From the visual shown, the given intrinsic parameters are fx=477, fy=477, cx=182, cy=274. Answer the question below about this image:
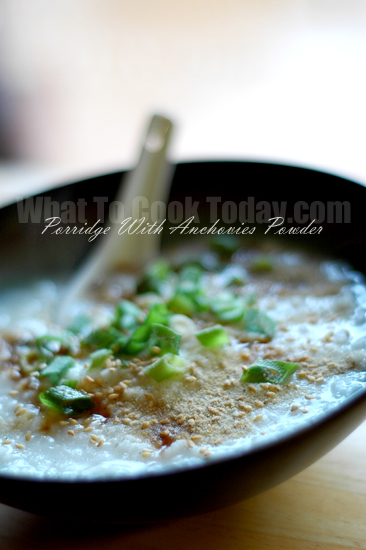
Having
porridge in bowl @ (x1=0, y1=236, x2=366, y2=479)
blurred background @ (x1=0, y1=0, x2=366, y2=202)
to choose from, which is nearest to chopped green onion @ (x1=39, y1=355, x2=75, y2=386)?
porridge in bowl @ (x1=0, y1=236, x2=366, y2=479)

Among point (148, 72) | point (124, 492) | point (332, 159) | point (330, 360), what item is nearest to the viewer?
point (124, 492)

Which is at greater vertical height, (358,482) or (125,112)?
(125,112)

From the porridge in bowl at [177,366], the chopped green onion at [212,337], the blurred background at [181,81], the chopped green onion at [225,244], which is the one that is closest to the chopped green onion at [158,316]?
the porridge in bowl at [177,366]

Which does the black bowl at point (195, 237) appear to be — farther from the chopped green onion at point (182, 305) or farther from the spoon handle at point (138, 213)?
the chopped green onion at point (182, 305)

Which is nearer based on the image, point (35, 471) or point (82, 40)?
point (35, 471)

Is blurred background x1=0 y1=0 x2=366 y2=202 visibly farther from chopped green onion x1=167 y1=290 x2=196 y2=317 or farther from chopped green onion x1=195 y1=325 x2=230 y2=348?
chopped green onion x1=195 y1=325 x2=230 y2=348

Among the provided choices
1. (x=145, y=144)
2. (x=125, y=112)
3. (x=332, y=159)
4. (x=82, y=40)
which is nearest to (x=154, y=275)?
(x=145, y=144)

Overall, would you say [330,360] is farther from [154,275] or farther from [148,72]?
[148,72]
